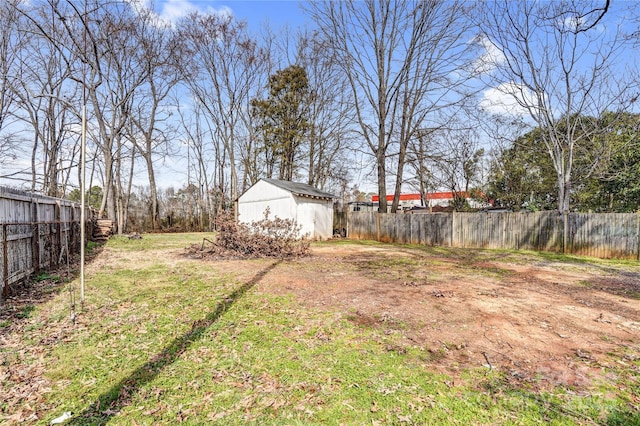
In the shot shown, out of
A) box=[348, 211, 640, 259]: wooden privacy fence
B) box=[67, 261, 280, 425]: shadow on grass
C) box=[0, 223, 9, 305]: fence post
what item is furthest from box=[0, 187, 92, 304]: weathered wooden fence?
box=[348, 211, 640, 259]: wooden privacy fence

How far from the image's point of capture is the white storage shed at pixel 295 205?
14.4 m

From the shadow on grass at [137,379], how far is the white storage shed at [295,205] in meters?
10.1

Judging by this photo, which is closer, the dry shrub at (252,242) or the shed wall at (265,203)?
the dry shrub at (252,242)

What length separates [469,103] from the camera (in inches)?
577

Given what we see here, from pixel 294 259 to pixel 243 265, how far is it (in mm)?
1587

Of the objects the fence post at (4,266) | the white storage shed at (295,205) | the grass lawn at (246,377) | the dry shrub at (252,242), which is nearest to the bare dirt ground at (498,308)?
the grass lawn at (246,377)

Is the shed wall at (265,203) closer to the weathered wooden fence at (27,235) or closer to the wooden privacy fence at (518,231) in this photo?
the wooden privacy fence at (518,231)

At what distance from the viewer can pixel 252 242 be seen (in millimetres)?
9109

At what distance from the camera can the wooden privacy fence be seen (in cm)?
943

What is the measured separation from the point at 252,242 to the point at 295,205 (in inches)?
213

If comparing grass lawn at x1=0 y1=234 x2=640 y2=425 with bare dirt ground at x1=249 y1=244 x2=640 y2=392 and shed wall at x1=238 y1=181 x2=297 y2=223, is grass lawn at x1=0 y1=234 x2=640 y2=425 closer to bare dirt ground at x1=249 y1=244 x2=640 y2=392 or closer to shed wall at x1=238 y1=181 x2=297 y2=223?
bare dirt ground at x1=249 y1=244 x2=640 y2=392

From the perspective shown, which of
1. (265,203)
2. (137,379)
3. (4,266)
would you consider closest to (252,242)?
(4,266)

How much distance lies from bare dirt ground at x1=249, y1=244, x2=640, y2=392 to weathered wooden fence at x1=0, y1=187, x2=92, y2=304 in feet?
12.5

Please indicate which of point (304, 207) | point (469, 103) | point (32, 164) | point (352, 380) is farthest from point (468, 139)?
point (32, 164)
